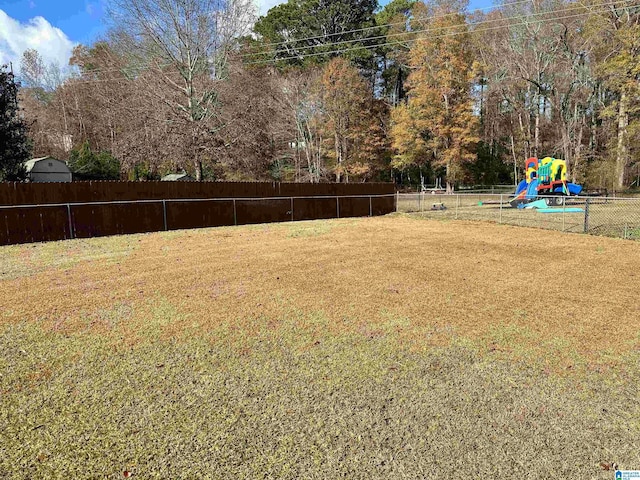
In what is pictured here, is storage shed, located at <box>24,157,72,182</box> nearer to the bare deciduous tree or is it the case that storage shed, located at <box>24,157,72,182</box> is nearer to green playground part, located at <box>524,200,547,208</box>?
the bare deciduous tree

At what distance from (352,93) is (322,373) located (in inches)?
1237

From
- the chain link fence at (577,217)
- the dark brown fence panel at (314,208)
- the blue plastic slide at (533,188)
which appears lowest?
the chain link fence at (577,217)

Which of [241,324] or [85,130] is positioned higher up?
[85,130]

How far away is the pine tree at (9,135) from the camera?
18.4 m

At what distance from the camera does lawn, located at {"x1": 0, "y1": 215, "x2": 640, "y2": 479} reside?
86.6 inches

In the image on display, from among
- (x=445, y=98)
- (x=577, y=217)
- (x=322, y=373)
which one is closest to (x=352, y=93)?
(x=445, y=98)

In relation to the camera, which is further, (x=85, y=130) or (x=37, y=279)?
(x=85, y=130)

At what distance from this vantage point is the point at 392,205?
18.9 meters

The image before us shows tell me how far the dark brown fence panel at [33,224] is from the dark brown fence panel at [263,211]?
5.75 meters

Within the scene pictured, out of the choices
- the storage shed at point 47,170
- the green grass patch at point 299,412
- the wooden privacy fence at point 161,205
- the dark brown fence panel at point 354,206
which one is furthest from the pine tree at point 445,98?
the green grass patch at point 299,412

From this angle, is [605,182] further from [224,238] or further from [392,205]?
[224,238]

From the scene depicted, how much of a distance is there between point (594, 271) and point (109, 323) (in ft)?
23.9

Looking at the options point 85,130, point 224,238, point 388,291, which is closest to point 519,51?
point 224,238

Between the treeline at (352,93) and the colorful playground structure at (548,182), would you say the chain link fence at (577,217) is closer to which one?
the colorful playground structure at (548,182)
